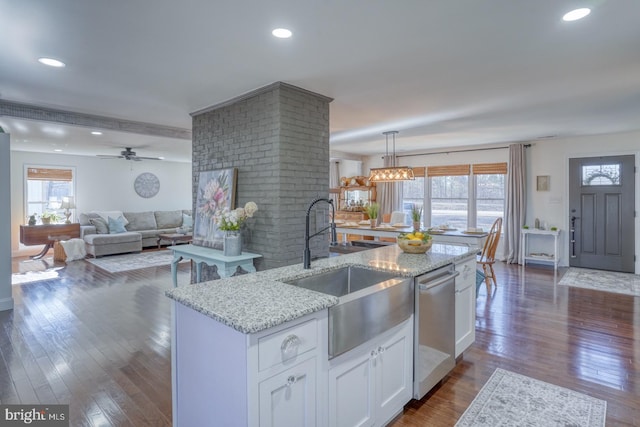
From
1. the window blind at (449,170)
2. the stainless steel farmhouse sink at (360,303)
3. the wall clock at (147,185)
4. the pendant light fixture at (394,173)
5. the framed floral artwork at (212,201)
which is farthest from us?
the wall clock at (147,185)

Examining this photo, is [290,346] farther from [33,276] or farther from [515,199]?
[515,199]

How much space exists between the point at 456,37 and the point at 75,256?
8.35 metres

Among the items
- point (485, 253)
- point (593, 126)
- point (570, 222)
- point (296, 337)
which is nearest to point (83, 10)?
point (296, 337)

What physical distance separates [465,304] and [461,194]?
5.48 meters

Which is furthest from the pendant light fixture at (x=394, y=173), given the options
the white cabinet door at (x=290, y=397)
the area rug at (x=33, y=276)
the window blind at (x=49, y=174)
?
the window blind at (x=49, y=174)

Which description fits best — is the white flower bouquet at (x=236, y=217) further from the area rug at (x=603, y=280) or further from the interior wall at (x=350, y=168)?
the interior wall at (x=350, y=168)

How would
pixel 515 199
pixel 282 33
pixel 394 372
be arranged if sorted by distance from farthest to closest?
pixel 515 199 → pixel 282 33 → pixel 394 372

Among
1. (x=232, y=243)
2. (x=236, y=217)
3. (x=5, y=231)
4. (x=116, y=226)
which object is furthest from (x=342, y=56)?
(x=116, y=226)

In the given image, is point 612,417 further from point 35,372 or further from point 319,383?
point 35,372

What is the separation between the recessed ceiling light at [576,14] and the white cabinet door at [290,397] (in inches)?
99.2

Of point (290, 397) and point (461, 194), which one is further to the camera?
point (461, 194)

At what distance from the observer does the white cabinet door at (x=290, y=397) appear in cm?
A: 137

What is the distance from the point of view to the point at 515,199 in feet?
22.9

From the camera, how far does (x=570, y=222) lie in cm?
665
